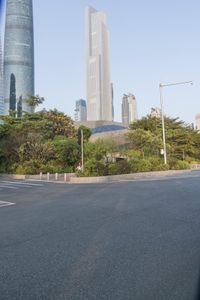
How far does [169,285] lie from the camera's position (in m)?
3.37

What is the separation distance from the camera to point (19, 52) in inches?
4850

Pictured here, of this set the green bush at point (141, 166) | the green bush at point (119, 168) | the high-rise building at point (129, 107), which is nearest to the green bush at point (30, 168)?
the green bush at point (119, 168)

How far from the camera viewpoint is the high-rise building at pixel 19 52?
11594 cm

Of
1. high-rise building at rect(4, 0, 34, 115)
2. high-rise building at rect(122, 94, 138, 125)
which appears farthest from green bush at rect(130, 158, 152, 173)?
high-rise building at rect(122, 94, 138, 125)

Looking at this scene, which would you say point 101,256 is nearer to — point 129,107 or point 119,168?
point 119,168

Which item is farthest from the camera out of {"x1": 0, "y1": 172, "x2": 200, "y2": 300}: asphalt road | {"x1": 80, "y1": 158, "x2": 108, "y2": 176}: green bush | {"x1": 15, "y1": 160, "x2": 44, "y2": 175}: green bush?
{"x1": 15, "y1": 160, "x2": 44, "y2": 175}: green bush

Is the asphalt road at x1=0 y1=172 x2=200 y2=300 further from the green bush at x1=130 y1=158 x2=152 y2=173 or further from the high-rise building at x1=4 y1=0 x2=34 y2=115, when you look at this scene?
the high-rise building at x1=4 y1=0 x2=34 y2=115

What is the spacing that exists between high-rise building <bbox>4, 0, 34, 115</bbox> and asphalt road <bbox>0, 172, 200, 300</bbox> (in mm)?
111618

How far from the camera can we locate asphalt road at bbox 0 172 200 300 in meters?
3.30

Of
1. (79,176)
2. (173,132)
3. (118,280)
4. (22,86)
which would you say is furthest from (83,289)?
(22,86)

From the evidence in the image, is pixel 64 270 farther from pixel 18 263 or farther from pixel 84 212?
pixel 84 212

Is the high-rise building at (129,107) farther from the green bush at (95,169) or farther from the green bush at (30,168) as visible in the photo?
the green bush at (95,169)

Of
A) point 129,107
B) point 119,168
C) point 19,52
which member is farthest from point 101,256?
point 129,107

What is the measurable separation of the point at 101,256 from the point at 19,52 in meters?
132
